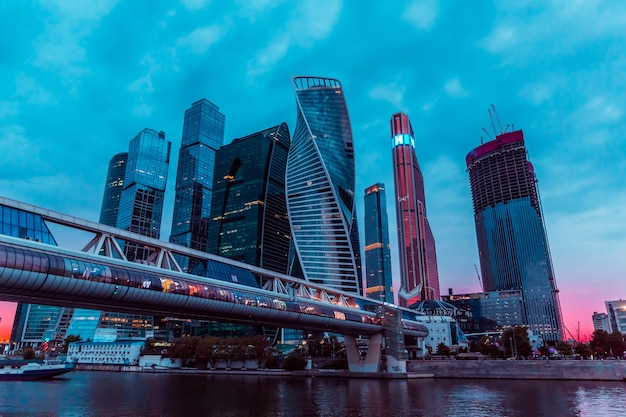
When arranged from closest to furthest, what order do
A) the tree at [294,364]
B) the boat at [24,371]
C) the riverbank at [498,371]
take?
the riverbank at [498,371], the boat at [24,371], the tree at [294,364]

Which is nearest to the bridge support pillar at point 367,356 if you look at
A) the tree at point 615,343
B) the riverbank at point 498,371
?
the riverbank at point 498,371

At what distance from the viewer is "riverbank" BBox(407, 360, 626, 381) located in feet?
225

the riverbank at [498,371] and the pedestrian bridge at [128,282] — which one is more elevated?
the pedestrian bridge at [128,282]

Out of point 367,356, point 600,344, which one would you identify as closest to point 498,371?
point 367,356

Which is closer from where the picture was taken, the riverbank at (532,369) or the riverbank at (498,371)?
the riverbank at (532,369)

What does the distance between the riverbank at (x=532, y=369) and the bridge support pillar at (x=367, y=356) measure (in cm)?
969

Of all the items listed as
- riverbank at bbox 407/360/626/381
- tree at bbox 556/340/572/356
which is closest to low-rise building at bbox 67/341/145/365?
riverbank at bbox 407/360/626/381

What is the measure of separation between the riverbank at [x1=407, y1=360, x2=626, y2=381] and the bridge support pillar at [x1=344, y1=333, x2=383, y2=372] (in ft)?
31.8

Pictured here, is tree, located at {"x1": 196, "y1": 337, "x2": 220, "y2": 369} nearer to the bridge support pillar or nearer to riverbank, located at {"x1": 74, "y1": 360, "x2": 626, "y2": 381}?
riverbank, located at {"x1": 74, "y1": 360, "x2": 626, "y2": 381}

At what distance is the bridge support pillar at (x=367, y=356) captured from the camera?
88.4 meters

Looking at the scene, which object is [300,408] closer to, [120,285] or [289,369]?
[120,285]

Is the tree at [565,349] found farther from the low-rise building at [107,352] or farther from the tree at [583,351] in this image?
the low-rise building at [107,352]

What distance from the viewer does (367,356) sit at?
90875mm

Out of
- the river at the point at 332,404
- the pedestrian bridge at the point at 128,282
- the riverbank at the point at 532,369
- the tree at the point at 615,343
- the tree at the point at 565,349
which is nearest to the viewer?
the pedestrian bridge at the point at 128,282
